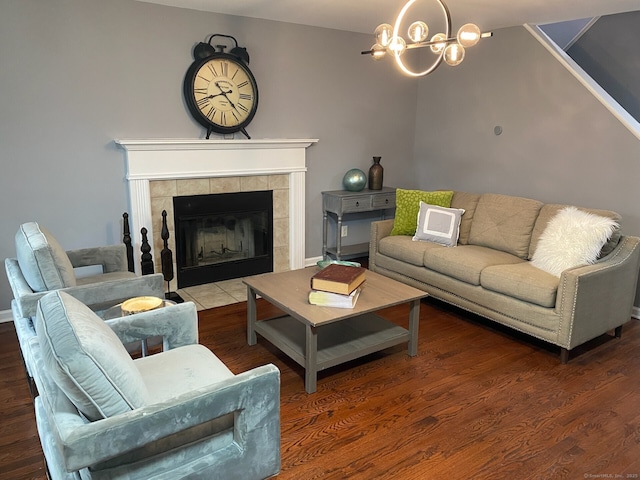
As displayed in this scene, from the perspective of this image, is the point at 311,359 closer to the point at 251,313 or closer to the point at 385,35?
the point at 251,313

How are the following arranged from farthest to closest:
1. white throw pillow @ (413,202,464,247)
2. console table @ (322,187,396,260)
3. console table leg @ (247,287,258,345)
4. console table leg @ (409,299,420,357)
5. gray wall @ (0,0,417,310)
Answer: console table @ (322,187,396,260) → white throw pillow @ (413,202,464,247) → gray wall @ (0,0,417,310) → console table leg @ (247,287,258,345) → console table leg @ (409,299,420,357)

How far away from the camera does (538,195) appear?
14.3 feet

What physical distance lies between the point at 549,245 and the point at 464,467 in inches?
71.2

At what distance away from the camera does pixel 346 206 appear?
15.4ft

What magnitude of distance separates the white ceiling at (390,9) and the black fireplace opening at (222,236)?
59.8 inches

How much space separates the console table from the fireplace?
267 millimetres

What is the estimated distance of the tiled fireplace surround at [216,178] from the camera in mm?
3844

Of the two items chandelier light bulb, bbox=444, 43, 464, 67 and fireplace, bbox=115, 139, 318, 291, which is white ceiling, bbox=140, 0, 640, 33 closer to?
fireplace, bbox=115, 139, 318, 291

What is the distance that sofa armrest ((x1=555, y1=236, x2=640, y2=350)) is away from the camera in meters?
2.90

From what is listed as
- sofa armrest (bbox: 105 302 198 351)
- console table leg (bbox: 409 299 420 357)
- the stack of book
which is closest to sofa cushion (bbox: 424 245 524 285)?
console table leg (bbox: 409 299 420 357)

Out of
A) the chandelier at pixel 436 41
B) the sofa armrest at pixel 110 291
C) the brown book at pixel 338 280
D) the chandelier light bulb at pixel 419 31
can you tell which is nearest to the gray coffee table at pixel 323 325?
the brown book at pixel 338 280

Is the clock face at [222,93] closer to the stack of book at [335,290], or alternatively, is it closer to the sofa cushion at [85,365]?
the stack of book at [335,290]

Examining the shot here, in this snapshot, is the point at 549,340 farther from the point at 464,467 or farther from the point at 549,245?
the point at 464,467

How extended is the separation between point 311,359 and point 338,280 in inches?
18.0
